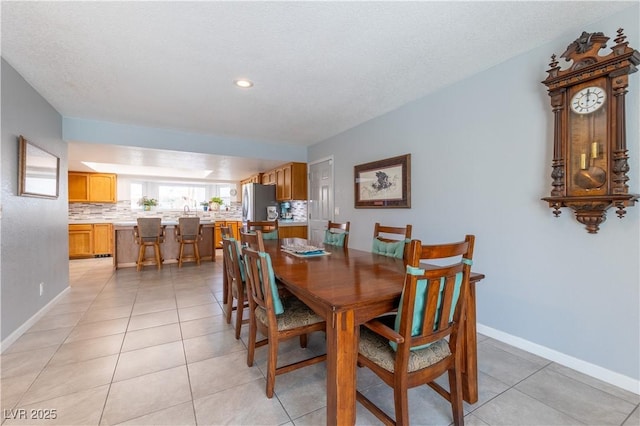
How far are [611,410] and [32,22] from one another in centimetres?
426

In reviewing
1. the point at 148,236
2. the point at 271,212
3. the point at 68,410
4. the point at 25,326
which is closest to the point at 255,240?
the point at 68,410

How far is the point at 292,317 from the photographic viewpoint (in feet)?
5.65

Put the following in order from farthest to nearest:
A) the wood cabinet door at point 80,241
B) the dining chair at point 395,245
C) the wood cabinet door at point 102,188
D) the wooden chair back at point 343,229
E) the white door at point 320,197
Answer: the wood cabinet door at point 102,188 → the wood cabinet door at point 80,241 → the white door at point 320,197 → the wooden chair back at point 343,229 → the dining chair at point 395,245

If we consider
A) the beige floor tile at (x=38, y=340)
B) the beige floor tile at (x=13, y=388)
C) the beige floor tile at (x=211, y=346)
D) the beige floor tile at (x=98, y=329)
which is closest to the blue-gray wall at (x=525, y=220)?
the beige floor tile at (x=211, y=346)

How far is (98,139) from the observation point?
3777mm

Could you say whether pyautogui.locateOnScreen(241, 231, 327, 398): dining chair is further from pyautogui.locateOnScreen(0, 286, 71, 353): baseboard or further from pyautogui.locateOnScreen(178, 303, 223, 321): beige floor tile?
pyautogui.locateOnScreen(0, 286, 71, 353): baseboard

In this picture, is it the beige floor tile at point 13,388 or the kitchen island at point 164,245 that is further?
the kitchen island at point 164,245

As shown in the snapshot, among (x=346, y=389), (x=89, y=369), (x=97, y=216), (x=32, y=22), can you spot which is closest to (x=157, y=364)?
(x=89, y=369)

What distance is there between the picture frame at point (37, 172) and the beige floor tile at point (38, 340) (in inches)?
49.1

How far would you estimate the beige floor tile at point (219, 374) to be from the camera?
5.61 feet

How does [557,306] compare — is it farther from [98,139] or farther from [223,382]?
[98,139]

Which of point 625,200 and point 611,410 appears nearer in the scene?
point 611,410

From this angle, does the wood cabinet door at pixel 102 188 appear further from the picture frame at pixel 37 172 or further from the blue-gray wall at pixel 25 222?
the picture frame at pixel 37 172

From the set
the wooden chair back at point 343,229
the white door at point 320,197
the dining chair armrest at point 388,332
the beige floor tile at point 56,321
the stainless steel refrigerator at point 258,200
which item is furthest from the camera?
the stainless steel refrigerator at point 258,200
